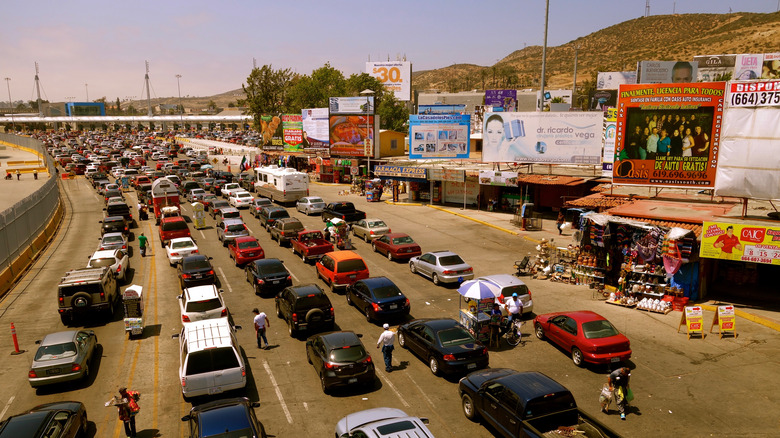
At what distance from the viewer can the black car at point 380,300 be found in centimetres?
1856

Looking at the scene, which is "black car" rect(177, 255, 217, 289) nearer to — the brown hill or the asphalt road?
the asphalt road

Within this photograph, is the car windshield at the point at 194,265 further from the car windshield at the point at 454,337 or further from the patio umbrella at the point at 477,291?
the car windshield at the point at 454,337

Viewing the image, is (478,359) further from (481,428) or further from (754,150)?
(754,150)

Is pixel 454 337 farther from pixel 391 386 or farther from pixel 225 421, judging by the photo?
pixel 225 421

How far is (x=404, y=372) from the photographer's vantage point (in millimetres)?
15227

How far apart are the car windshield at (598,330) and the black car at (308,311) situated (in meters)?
8.49

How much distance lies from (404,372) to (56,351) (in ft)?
33.9

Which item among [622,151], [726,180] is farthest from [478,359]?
[622,151]

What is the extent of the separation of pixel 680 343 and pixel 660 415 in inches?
211

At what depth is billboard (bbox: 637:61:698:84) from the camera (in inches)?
3243

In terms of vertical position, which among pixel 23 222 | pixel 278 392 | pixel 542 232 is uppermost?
pixel 23 222

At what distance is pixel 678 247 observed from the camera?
20.0m

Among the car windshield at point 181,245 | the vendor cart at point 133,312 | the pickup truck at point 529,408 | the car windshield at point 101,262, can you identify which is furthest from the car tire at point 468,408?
the car windshield at point 181,245

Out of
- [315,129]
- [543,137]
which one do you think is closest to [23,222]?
[543,137]
